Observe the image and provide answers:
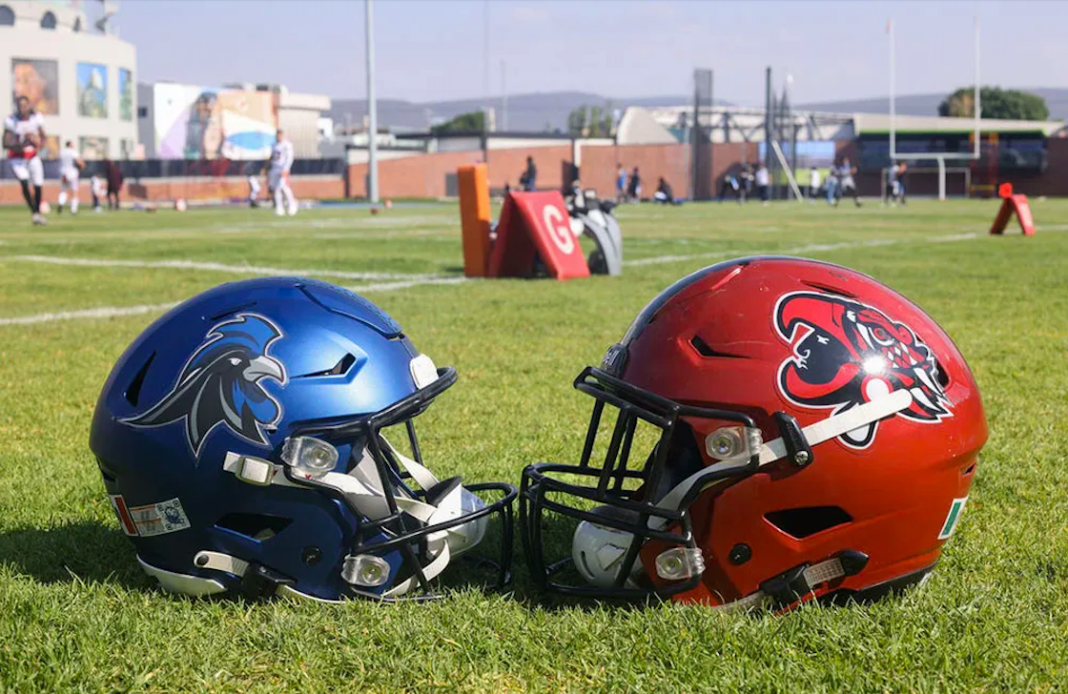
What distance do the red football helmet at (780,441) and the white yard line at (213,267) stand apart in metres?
8.46

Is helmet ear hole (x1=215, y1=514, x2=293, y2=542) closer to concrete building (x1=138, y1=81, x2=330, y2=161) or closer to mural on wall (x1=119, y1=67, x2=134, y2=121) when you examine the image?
mural on wall (x1=119, y1=67, x2=134, y2=121)

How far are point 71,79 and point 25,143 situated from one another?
2559 inches

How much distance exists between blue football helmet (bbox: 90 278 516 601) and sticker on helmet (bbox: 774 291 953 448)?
28.0 inches

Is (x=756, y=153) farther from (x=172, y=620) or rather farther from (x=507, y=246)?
(x=172, y=620)

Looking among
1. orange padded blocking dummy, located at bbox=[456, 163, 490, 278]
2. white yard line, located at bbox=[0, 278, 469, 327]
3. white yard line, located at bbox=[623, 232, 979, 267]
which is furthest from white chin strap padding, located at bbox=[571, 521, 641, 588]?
white yard line, located at bbox=[623, 232, 979, 267]

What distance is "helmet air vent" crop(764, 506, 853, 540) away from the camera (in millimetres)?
2398

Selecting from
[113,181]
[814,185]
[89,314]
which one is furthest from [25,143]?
[814,185]

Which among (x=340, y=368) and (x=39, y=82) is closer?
(x=340, y=368)

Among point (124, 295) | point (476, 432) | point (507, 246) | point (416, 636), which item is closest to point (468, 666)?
point (416, 636)

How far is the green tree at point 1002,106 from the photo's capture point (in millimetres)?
100312

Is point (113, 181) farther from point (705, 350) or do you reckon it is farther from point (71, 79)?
point (71, 79)

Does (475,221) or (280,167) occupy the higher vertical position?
(280,167)

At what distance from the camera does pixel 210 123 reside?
9000 cm

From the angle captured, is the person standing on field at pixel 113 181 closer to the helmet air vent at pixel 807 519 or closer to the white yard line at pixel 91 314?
the white yard line at pixel 91 314
